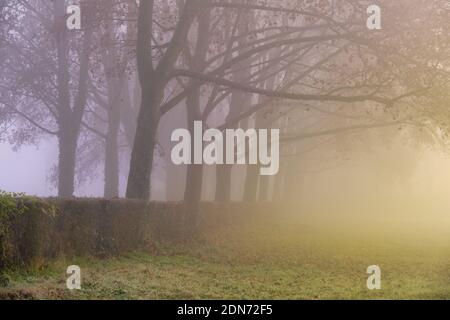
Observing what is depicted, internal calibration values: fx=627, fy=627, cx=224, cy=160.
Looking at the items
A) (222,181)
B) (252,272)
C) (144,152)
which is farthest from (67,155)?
(252,272)

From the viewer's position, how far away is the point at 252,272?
48.0ft

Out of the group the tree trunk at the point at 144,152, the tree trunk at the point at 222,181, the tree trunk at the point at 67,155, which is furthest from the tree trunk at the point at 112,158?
the tree trunk at the point at 144,152

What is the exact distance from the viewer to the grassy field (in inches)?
434

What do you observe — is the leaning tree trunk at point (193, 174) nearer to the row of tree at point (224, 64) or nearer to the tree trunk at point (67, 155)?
the row of tree at point (224, 64)

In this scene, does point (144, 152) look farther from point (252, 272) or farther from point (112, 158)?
point (112, 158)

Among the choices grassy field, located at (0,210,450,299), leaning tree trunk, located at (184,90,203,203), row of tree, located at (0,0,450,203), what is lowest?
grassy field, located at (0,210,450,299)

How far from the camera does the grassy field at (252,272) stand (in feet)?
36.2

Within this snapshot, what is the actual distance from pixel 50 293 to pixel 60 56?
1965cm

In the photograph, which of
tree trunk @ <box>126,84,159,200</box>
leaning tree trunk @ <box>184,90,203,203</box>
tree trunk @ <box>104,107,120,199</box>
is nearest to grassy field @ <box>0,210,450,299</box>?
leaning tree trunk @ <box>184,90,203,203</box>

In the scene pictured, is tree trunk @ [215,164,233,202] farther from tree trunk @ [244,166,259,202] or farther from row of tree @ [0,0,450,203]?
tree trunk @ [244,166,259,202]

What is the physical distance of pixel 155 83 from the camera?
1850 cm
